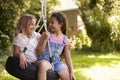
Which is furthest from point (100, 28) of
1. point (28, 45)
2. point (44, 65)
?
point (44, 65)

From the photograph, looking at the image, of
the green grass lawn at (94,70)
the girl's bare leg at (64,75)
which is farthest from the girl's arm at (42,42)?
the green grass lawn at (94,70)

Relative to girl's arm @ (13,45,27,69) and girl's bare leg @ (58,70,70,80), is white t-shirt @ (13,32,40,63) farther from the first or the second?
girl's bare leg @ (58,70,70,80)

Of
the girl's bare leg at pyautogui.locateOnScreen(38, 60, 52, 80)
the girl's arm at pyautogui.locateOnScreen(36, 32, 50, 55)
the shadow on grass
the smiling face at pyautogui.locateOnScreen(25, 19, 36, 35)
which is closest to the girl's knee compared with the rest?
the girl's bare leg at pyautogui.locateOnScreen(38, 60, 52, 80)

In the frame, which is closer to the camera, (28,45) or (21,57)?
(21,57)

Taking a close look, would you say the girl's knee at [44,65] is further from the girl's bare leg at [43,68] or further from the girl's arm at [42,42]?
the girl's arm at [42,42]

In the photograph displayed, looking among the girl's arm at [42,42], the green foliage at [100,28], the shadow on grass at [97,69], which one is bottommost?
the shadow on grass at [97,69]

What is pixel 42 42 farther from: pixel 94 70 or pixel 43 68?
pixel 94 70

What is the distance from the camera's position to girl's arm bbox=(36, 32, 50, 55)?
15.0 feet

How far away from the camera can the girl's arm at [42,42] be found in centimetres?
458

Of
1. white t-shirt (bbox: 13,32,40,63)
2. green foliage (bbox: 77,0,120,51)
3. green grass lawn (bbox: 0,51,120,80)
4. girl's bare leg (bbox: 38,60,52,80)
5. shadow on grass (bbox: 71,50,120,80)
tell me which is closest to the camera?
girl's bare leg (bbox: 38,60,52,80)

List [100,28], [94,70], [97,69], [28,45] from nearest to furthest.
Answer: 1. [28,45]
2. [94,70]
3. [97,69]
4. [100,28]

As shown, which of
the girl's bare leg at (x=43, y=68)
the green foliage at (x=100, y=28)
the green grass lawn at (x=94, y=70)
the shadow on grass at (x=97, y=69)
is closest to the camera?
the girl's bare leg at (x=43, y=68)

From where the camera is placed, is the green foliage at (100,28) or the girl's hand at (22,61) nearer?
the girl's hand at (22,61)

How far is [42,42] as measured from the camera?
460cm
